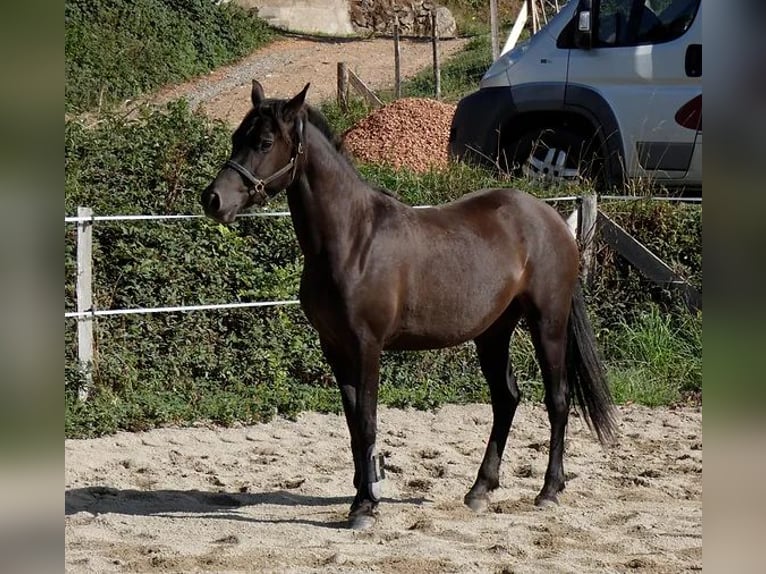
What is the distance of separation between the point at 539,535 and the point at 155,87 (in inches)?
727

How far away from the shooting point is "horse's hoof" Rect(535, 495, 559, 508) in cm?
544

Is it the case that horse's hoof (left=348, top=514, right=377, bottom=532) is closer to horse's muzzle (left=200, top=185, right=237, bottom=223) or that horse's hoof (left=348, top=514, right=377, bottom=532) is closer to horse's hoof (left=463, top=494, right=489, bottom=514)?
horse's hoof (left=463, top=494, right=489, bottom=514)

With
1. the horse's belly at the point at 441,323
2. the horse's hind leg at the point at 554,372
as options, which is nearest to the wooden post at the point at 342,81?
the horse's hind leg at the point at 554,372

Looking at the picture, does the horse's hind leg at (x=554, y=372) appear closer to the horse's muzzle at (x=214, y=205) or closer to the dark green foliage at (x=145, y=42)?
the horse's muzzle at (x=214, y=205)

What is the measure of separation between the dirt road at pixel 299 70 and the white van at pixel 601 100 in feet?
30.6

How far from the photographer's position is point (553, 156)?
10516 millimetres

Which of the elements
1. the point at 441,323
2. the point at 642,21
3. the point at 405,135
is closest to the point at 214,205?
the point at 441,323

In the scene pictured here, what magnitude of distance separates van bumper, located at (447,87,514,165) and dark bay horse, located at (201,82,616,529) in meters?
5.08

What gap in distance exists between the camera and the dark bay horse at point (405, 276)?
4906 millimetres

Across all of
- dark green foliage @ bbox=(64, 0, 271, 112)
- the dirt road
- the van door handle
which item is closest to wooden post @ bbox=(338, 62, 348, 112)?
the dirt road

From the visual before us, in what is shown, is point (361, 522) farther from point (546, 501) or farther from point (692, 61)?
point (692, 61)

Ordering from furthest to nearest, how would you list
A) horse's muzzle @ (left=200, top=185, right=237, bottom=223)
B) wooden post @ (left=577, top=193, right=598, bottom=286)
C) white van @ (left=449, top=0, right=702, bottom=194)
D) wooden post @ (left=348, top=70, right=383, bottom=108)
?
1. wooden post @ (left=348, top=70, right=383, bottom=108)
2. white van @ (left=449, top=0, right=702, bottom=194)
3. wooden post @ (left=577, top=193, right=598, bottom=286)
4. horse's muzzle @ (left=200, top=185, right=237, bottom=223)

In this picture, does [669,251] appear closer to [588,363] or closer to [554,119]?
[554,119]

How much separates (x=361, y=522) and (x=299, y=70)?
19699 mm
